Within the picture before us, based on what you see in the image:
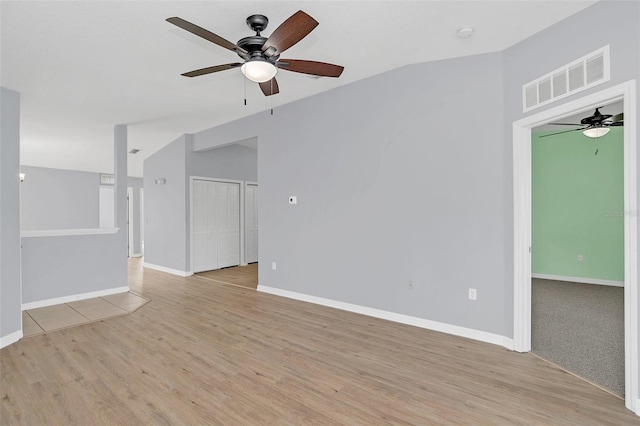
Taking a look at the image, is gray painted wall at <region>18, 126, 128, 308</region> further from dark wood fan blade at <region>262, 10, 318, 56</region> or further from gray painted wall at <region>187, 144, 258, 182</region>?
dark wood fan blade at <region>262, 10, 318, 56</region>

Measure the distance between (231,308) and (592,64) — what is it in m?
4.32

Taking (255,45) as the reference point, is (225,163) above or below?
below

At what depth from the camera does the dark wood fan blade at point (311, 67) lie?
2.51 m

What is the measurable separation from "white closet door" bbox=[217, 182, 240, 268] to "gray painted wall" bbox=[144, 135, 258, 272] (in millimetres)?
320

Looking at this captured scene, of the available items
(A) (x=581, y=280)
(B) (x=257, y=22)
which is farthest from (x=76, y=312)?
(A) (x=581, y=280)

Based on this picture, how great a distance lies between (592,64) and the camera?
88.8 inches

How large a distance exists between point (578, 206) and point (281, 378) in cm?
586

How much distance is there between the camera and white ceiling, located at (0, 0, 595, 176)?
7.86 feet

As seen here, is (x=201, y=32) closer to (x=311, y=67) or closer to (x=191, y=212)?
(x=311, y=67)

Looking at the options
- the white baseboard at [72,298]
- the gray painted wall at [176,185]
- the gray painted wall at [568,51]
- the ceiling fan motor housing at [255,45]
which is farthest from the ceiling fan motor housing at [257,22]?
the white baseboard at [72,298]

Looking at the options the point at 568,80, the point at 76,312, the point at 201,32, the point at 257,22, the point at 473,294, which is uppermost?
the point at 257,22

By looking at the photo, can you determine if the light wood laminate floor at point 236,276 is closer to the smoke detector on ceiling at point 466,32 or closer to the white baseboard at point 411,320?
the white baseboard at point 411,320

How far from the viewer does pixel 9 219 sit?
3.25m

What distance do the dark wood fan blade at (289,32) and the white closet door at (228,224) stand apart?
16.4ft
